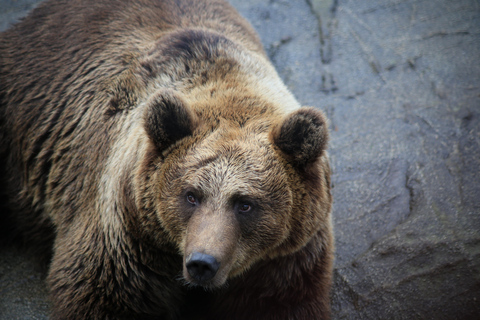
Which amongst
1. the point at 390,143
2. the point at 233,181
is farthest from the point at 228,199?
the point at 390,143

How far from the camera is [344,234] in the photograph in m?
4.97

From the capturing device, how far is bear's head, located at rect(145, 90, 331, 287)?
10.2 feet

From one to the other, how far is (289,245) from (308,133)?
0.88m

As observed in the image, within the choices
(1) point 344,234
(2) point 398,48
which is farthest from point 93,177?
(2) point 398,48

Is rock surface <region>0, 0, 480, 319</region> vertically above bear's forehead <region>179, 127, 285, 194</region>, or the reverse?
bear's forehead <region>179, 127, 285, 194</region>

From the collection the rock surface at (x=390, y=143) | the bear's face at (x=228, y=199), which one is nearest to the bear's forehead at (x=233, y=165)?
the bear's face at (x=228, y=199)

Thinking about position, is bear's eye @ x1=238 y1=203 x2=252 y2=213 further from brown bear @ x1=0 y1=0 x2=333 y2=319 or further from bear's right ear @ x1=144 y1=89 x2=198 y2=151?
bear's right ear @ x1=144 y1=89 x2=198 y2=151

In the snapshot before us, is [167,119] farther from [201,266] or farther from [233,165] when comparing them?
[201,266]

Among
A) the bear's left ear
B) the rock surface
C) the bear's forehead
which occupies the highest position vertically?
the bear's left ear

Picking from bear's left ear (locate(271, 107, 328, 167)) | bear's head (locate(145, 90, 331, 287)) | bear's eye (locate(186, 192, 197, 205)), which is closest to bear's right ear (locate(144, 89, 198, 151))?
bear's head (locate(145, 90, 331, 287))

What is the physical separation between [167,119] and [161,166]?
352 millimetres

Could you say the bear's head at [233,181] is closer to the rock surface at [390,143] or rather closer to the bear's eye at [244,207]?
the bear's eye at [244,207]

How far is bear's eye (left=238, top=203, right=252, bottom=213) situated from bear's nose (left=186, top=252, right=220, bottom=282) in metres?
0.43

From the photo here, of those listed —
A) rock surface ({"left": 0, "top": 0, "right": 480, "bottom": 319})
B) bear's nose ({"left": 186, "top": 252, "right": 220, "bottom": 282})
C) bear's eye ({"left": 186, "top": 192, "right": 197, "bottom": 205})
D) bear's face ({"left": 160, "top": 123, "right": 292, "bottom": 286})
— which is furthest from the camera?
rock surface ({"left": 0, "top": 0, "right": 480, "bottom": 319})
